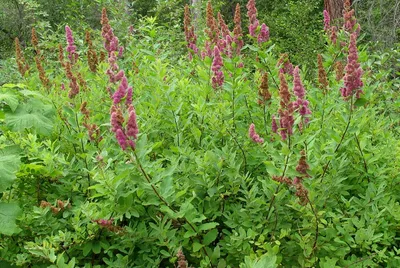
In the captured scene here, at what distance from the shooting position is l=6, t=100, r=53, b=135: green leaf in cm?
221

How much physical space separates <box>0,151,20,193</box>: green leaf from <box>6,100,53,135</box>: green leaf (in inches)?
10.7

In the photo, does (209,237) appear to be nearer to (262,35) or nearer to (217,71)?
(217,71)

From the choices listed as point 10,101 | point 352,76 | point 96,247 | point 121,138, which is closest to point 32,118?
point 10,101

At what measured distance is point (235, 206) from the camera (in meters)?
1.95

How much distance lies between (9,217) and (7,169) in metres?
0.21

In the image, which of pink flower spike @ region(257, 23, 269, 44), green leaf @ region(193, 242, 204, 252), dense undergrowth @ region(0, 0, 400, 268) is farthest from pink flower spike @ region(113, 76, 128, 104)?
pink flower spike @ region(257, 23, 269, 44)

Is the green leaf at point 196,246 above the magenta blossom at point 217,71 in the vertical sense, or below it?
below

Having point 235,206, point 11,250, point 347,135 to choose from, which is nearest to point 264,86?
point 347,135

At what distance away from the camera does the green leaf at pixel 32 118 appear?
7.24 feet

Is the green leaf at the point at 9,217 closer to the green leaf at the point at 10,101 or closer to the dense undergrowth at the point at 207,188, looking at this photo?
the dense undergrowth at the point at 207,188

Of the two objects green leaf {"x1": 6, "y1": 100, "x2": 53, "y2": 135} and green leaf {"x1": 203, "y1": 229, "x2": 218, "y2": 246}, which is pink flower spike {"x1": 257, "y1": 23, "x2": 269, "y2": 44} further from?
green leaf {"x1": 203, "y1": 229, "x2": 218, "y2": 246}

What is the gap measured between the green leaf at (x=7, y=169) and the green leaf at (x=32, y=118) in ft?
0.89

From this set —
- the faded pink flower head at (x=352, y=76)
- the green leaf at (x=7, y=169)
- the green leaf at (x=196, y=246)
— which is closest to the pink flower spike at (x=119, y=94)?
the green leaf at (x=7, y=169)

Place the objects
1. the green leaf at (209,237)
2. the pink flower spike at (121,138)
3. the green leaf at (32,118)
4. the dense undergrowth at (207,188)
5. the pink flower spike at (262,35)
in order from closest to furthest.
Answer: the pink flower spike at (121,138) → the dense undergrowth at (207,188) → the green leaf at (209,237) → the green leaf at (32,118) → the pink flower spike at (262,35)
